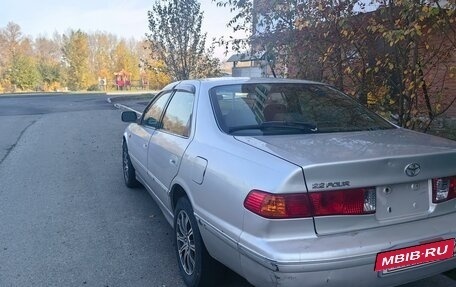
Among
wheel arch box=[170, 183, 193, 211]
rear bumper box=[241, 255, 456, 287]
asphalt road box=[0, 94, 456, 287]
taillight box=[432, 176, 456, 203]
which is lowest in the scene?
asphalt road box=[0, 94, 456, 287]

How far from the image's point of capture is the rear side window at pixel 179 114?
3.42 m

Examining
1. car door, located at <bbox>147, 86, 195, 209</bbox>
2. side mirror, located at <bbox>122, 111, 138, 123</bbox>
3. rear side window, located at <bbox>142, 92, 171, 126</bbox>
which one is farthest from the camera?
side mirror, located at <bbox>122, 111, 138, 123</bbox>

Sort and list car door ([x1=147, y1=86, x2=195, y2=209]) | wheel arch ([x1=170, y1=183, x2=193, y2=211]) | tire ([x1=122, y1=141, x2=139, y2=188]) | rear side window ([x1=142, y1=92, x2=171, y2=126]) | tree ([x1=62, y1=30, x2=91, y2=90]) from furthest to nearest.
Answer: tree ([x1=62, y1=30, x2=91, y2=90])
tire ([x1=122, y1=141, x2=139, y2=188])
rear side window ([x1=142, y1=92, x2=171, y2=126])
car door ([x1=147, y1=86, x2=195, y2=209])
wheel arch ([x1=170, y1=183, x2=193, y2=211])

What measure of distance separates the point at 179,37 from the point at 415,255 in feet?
45.7

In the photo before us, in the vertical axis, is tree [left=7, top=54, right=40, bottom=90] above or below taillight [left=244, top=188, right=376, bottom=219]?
above

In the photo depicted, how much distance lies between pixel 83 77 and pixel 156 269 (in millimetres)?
50503

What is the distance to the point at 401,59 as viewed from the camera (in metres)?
5.14

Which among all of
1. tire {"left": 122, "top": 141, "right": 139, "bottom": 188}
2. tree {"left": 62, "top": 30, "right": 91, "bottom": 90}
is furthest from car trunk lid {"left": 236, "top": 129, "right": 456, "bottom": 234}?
tree {"left": 62, "top": 30, "right": 91, "bottom": 90}

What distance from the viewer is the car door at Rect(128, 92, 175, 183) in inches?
172

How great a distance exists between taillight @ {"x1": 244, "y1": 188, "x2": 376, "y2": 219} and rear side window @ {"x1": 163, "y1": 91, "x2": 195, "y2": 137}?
1.26 meters

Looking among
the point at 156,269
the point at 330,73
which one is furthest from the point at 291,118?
the point at 330,73

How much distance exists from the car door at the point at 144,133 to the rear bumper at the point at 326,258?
7.71 feet

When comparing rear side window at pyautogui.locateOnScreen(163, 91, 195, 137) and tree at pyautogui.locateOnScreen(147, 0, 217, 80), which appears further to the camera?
tree at pyautogui.locateOnScreen(147, 0, 217, 80)

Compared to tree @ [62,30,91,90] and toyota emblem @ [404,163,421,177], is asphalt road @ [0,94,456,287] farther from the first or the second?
tree @ [62,30,91,90]
